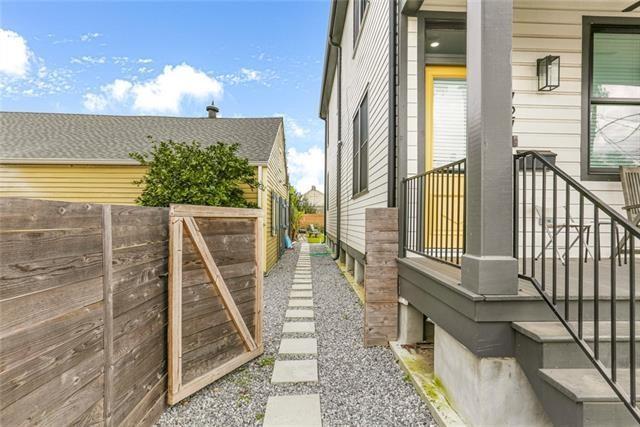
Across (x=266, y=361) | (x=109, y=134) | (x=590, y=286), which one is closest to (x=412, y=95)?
(x=590, y=286)

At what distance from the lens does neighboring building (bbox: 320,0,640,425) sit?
5.67 ft

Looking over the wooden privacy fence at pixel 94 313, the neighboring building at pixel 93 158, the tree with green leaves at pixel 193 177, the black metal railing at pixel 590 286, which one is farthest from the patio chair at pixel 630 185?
the neighboring building at pixel 93 158

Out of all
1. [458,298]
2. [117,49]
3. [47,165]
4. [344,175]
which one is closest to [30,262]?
[458,298]

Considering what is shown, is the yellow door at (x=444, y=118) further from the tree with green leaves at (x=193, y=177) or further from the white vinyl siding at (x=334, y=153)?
the white vinyl siding at (x=334, y=153)

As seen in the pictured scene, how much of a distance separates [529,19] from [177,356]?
4643 millimetres

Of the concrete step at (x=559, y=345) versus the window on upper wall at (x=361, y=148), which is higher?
the window on upper wall at (x=361, y=148)

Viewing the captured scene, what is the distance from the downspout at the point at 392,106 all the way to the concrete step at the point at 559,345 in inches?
74.2

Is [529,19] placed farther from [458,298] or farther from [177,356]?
[177,356]

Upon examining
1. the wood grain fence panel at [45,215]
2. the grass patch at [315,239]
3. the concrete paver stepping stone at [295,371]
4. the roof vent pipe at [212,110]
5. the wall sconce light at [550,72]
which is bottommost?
the grass patch at [315,239]

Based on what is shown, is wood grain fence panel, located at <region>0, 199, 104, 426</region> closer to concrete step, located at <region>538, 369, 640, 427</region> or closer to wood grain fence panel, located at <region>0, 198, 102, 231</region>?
wood grain fence panel, located at <region>0, 198, 102, 231</region>

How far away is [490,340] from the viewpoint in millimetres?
1713

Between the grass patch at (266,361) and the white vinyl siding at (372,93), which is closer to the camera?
the grass patch at (266,361)

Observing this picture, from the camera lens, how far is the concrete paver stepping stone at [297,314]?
4.09 m

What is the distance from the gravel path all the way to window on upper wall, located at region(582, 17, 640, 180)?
3089 mm
